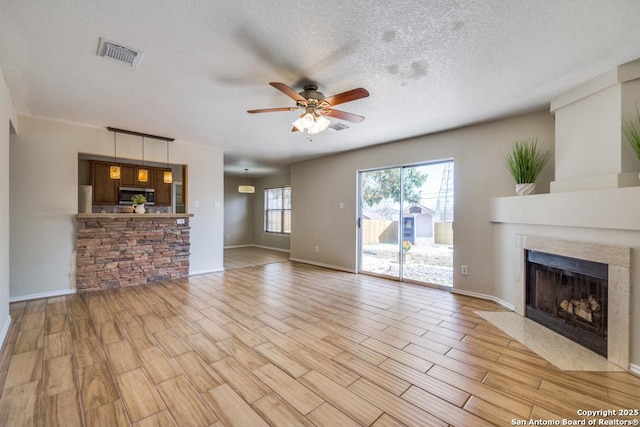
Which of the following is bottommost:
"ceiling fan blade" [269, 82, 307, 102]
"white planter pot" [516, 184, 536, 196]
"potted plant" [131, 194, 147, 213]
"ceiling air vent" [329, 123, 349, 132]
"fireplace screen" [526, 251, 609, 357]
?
"fireplace screen" [526, 251, 609, 357]

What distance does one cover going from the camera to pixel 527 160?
324 cm

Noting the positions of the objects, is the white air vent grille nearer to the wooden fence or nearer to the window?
the wooden fence

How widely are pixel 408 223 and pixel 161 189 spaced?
553 centimetres

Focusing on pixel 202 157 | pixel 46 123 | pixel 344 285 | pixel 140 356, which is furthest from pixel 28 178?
pixel 344 285

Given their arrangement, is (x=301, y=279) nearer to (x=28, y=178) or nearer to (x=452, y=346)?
(x=452, y=346)

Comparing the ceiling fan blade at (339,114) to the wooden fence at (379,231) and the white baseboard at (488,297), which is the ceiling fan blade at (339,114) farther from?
the white baseboard at (488,297)

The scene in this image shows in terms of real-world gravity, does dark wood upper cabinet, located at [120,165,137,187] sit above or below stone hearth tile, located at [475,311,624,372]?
above

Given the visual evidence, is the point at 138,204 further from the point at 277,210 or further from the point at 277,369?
the point at 277,210

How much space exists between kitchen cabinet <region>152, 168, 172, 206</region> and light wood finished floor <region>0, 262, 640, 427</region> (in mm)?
3118

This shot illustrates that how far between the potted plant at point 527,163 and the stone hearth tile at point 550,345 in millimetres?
1514

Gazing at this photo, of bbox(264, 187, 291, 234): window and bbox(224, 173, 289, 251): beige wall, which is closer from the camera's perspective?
bbox(264, 187, 291, 234): window

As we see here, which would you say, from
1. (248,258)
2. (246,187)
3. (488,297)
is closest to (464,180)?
(488,297)

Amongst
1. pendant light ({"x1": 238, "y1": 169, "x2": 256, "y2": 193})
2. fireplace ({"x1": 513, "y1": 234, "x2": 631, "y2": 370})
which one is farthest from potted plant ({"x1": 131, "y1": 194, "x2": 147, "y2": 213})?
fireplace ({"x1": 513, "y1": 234, "x2": 631, "y2": 370})

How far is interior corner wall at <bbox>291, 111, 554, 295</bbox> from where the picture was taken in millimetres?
3660
